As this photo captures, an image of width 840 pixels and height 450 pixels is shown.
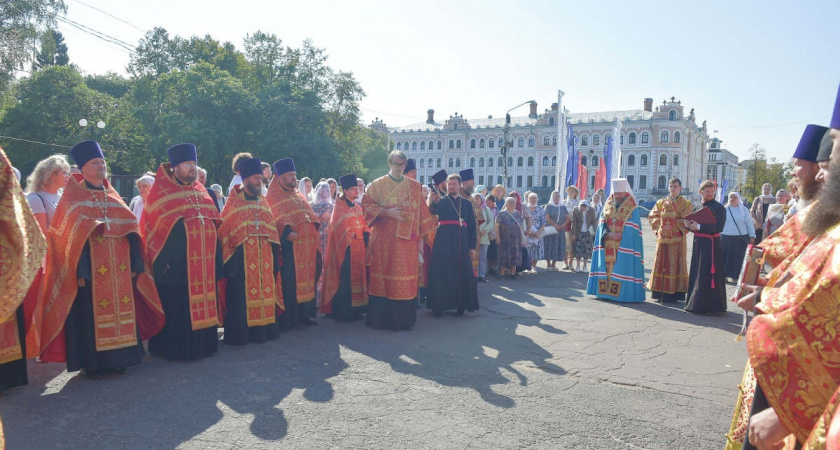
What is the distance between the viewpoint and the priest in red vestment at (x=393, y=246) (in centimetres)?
718

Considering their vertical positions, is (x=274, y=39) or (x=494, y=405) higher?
(x=274, y=39)

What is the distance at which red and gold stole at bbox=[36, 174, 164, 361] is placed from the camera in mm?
4914

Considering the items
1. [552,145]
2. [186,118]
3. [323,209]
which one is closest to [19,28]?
[186,118]

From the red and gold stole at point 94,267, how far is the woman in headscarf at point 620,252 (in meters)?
7.35

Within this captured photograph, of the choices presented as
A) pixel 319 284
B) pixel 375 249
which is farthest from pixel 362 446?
pixel 319 284

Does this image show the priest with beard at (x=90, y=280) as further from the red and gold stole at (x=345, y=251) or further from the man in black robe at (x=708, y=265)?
the man in black robe at (x=708, y=265)

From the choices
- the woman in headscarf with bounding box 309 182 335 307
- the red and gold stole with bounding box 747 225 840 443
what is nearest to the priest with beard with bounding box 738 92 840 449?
the red and gold stole with bounding box 747 225 840 443

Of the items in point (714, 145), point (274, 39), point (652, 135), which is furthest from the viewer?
point (714, 145)

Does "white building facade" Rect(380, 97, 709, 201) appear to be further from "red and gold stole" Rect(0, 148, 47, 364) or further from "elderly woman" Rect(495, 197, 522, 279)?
"red and gold stole" Rect(0, 148, 47, 364)

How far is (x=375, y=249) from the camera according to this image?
7.39 meters

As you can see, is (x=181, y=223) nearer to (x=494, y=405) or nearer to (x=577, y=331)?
(x=494, y=405)

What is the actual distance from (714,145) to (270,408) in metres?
116

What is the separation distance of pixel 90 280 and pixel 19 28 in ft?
79.9

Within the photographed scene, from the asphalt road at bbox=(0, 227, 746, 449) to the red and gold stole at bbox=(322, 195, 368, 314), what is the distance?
71cm
